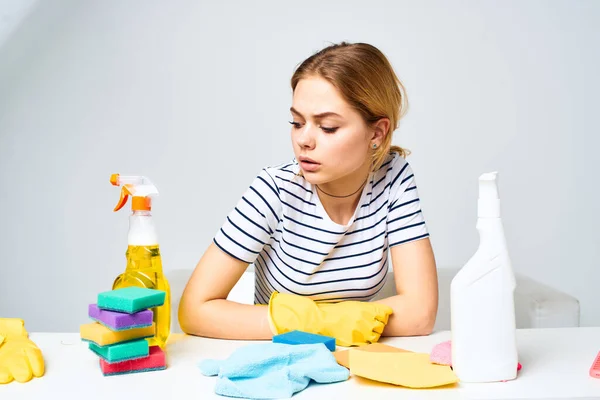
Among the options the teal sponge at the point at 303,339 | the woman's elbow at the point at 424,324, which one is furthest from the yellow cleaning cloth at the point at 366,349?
the woman's elbow at the point at 424,324

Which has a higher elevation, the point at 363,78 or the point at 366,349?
the point at 363,78

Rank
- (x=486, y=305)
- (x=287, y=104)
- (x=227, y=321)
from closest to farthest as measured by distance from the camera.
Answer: (x=486, y=305)
(x=227, y=321)
(x=287, y=104)

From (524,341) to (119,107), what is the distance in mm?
1608

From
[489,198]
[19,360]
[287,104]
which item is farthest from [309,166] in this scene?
[287,104]

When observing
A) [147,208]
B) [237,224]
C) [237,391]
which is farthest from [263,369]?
[237,224]

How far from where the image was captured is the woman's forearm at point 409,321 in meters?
1.18

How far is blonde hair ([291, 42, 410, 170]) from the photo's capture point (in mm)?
1224

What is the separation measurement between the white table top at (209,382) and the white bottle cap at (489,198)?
205 mm

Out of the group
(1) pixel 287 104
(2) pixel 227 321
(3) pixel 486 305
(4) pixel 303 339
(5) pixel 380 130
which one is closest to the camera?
(3) pixel 486 305

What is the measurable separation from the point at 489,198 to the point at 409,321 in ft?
1.18

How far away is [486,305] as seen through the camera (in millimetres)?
883

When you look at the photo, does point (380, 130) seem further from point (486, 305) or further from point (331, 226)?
point (486, 305)

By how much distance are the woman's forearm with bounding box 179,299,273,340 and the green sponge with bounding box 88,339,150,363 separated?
219 mm

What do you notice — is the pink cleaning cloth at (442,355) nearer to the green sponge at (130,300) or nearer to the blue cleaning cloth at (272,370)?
the blue cleaning cloth at (272,370)
